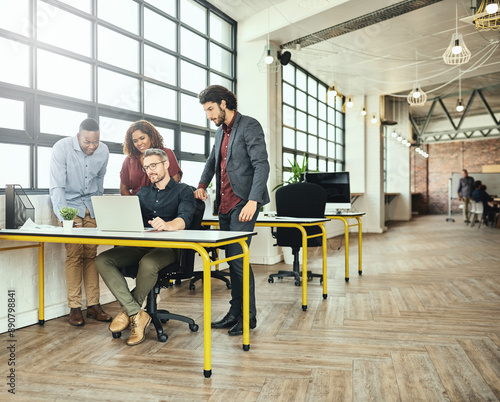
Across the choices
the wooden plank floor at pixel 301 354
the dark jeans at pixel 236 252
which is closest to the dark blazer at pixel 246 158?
the dark jeans at pixel 236 252

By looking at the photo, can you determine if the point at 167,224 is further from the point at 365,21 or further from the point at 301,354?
the point at 365,21

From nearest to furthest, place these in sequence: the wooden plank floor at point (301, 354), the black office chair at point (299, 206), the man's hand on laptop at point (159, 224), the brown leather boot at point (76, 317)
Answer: the wooden plank floor at point (301, 354)
the man's hand on laptop at point (159, 224)
the brown leather boot at point (76, 317)
the black office chair at point (299, 206)

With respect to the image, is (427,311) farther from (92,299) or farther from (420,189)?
(420,189)

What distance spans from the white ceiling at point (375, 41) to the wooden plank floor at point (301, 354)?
3.35m

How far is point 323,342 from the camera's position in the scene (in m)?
2.65

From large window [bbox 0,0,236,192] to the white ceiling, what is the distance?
0.61 metres

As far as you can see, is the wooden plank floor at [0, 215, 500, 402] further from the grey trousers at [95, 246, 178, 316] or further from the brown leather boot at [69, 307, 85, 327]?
the grey trousers at [95, 246, 178, 316]

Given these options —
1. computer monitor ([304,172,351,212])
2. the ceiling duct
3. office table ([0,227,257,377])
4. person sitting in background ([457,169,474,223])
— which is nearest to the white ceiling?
the ceiling duct

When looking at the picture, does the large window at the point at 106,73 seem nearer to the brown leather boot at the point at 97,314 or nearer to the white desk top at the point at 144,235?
the white desk top at the point at 144,235

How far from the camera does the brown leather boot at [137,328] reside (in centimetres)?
263

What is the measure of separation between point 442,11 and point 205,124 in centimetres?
350

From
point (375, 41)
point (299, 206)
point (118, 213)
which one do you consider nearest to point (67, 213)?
point (118, 213)

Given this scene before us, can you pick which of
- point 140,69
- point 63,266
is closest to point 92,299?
point 63,266

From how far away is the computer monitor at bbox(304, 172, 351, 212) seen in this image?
5293 mm
